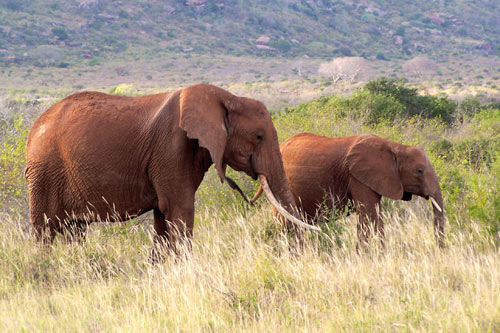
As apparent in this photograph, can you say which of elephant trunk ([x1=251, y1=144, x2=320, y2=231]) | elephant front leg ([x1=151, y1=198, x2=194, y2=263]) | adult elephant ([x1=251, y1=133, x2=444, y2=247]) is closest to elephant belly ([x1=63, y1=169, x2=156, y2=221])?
elephant front leg ([x1=151, y1=198, x2=194, y2=263])

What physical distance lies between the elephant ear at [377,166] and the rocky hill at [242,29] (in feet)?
207

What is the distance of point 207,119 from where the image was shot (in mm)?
5844

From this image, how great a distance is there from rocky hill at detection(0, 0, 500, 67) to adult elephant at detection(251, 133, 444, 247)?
62.9m

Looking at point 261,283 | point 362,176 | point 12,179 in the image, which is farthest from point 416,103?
point 261,283

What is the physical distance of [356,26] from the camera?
96.4 metres

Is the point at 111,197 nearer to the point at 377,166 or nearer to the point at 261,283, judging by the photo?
the point at 261,283

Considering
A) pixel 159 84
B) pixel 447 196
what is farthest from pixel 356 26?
pixel 447 196

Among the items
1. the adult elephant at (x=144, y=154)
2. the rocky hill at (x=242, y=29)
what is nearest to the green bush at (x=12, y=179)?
the adult elephant at (x=144, y=154)

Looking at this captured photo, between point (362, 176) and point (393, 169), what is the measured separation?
14.4 inches

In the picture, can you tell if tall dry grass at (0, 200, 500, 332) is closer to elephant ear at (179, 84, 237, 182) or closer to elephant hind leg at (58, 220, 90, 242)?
elephant hind leg at (58, 220, 90, 242)

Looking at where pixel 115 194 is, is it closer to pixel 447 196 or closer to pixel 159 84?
pixel 447 196

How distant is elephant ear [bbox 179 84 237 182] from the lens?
5762mm

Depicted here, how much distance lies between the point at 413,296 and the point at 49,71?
210 feet

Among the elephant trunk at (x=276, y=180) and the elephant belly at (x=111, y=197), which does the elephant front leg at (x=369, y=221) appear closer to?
the elephant trunk at (x=276, y=180)
